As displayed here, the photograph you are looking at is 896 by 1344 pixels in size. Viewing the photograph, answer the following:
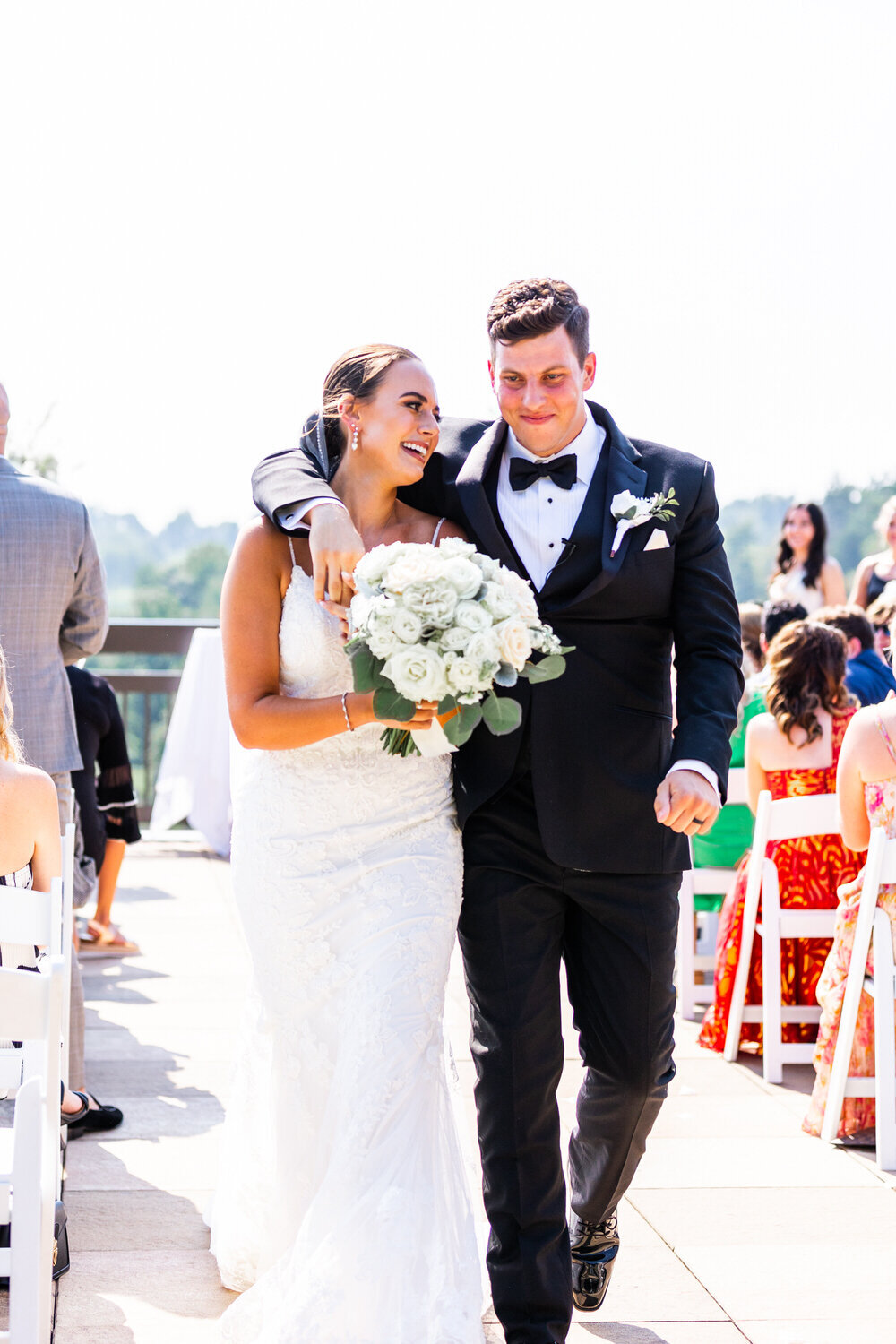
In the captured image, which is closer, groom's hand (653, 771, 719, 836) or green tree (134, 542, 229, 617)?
groom's hand (653, 771, 719, 836)

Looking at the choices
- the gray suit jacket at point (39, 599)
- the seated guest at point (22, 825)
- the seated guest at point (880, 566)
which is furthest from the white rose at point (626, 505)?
the seated guest at point (880, 566)

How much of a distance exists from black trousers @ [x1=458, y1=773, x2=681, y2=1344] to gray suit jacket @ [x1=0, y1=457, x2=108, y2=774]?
2.14m

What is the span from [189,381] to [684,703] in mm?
18627

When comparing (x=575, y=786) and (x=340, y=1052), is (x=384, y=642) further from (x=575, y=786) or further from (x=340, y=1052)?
(x=340, y=1052)

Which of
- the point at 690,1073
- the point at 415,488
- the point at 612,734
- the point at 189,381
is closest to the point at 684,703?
the point at 612,734

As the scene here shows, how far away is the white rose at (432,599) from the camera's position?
2.62 m

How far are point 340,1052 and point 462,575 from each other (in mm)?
1034

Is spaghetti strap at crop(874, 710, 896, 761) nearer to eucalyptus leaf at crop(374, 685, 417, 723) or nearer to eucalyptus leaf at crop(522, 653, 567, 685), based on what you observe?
eucalyptus leaf at crop(522, 653, 567, 685)

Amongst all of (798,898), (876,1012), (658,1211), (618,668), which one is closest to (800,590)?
(798,898)

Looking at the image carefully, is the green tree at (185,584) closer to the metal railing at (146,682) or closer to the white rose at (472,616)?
the metal railing at (146,682)

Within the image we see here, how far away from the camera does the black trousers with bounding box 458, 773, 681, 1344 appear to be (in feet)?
9.49

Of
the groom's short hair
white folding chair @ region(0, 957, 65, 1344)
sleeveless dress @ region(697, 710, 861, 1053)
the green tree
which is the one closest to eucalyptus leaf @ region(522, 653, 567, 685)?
the groom's short hair

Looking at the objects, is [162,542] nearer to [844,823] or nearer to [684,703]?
[844,823]

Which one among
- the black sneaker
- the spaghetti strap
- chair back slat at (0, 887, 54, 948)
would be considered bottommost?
the black sneaker
